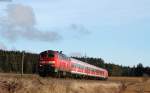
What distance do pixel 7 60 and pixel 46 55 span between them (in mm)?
59725

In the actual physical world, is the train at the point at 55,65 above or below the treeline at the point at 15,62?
below

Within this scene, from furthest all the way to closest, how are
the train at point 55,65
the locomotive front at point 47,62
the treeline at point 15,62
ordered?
1. the treeline at point 15,62
2. the train at point 55,65
3. the locomotive front at point 47,62

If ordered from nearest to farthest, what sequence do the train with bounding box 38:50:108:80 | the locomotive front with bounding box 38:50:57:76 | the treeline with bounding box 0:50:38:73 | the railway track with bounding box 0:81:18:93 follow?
the railway track with bounding box 0:81:18:93 → the locomotive front with bounding box 38:50:57:76 → the train with bounding box 38:50:108:80 → the treeline with bounding box 0:50:38:73

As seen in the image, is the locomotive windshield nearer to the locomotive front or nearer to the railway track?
the locomotive front

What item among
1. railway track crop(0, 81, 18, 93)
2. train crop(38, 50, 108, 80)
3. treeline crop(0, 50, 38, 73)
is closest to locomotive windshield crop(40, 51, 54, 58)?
train crop(38, 50, 108, 80)

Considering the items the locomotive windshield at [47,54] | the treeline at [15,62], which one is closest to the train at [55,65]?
the locomotive windshield at [47,54]

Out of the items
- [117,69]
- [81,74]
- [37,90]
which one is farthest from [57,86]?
[117,69]

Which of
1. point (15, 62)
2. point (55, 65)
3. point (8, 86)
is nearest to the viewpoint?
point (8, 86)

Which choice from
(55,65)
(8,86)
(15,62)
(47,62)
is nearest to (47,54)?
(47,62)

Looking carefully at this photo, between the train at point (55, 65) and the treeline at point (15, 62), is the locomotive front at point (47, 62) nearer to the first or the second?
the train at point (55, 65)

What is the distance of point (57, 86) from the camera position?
99.0 ft

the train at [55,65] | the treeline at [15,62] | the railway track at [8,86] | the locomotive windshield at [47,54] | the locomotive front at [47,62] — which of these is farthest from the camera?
the treeline at [15,62]

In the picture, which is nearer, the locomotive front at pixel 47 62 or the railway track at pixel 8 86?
the railway track at pixel 8 86

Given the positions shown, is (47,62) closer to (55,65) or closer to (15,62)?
(55,65)
